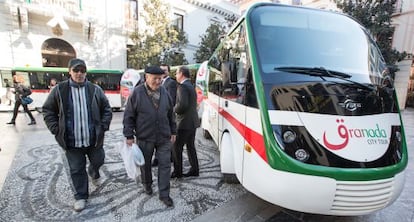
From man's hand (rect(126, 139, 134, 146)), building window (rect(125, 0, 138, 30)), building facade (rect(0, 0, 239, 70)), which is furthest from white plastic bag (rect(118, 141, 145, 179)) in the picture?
building window (rect(125, 0, 138, 30))

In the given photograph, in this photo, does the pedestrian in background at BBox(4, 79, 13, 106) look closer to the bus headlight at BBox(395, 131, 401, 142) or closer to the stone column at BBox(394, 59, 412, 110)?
the bus headlight at BBox(395, 131, 401, 142)

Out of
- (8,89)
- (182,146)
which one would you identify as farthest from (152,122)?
(8,89)

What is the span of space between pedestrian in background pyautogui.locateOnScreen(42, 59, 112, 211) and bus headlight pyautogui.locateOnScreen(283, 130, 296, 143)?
2.17 metres

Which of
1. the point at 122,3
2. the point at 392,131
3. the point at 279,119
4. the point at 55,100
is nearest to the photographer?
the point at 279,119

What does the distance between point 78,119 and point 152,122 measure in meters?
0.86

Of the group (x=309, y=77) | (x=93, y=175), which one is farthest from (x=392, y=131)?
(x=93, y=175)

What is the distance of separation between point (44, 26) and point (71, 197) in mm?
14825

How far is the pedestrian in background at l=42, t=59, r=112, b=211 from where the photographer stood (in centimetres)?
265

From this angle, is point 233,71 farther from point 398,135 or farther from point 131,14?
point 131,14

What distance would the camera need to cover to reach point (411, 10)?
15.3 m

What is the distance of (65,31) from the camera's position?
1449cm

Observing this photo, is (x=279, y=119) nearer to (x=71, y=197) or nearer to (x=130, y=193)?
(x=130, y=193)

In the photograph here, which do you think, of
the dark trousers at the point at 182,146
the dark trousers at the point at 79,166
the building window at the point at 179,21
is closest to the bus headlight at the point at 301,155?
the dark trousers at the point at 182,146

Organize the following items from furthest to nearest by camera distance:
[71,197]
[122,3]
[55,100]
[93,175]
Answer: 1. [122,3]
2. [93,175]
3. [71,197]
4. [55,100]
